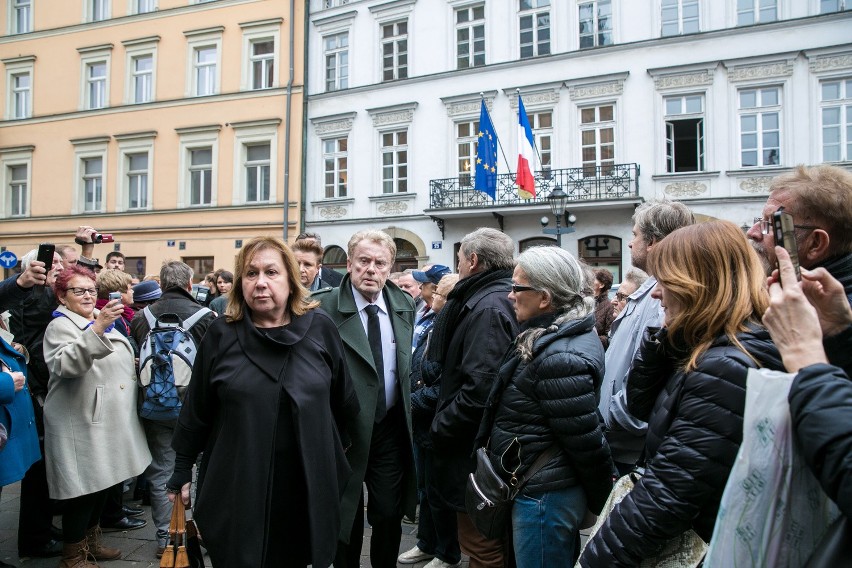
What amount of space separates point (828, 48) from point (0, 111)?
1100 inches

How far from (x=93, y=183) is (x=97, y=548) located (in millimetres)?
22051

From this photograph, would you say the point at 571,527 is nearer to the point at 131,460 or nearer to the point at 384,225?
the point at 131,460

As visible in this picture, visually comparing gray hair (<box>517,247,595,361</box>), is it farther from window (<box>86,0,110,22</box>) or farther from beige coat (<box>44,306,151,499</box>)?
window (<box>86,0,110,22</box>)

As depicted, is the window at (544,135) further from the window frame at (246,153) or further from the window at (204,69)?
the window at (204,69)

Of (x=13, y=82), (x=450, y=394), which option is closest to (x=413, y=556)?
(x=450, y=394)

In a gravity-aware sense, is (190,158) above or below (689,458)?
above

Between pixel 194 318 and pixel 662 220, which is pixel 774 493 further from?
pixel 194 318

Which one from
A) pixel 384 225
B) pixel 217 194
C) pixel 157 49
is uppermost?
pixel 157 49

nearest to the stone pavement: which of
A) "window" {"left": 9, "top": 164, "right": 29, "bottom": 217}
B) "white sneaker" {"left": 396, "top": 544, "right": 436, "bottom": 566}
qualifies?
"white sneaker" {"left": 396, "top": 544, "right": 436, "bottom": 566}

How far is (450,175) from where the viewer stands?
18531 mm

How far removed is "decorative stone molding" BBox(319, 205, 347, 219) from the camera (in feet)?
65.4

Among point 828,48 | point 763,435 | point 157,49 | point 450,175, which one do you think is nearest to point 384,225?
point 450,175

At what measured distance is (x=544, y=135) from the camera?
1766cm

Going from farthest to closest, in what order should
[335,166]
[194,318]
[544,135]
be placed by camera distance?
[335,166], [544,135], [194,318]
